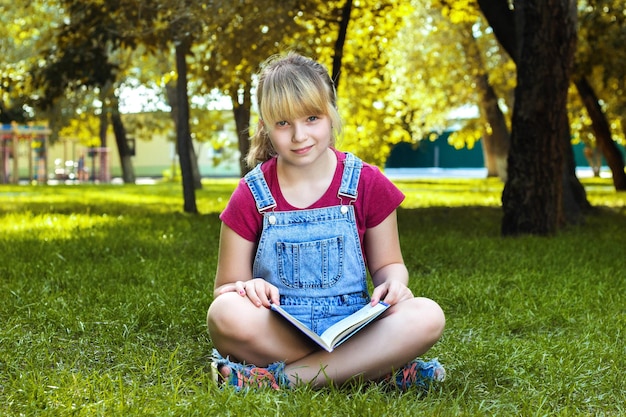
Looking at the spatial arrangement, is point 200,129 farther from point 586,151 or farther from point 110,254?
point 110,254

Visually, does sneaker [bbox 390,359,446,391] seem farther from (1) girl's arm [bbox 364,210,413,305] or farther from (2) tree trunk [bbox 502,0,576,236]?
(2) tree trunk [bbox 502,0,576,236]

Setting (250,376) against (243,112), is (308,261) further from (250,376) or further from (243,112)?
(243,112)

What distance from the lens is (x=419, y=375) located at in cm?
327

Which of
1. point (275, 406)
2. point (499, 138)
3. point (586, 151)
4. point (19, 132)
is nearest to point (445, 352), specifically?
point (275, 406)

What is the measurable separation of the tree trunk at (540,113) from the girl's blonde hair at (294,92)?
5.60m

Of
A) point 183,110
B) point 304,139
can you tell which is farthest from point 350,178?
point 183,110

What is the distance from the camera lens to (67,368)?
3350mm

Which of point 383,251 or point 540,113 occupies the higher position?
point 540,113

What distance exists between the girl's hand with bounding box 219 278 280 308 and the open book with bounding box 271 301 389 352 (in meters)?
0.07

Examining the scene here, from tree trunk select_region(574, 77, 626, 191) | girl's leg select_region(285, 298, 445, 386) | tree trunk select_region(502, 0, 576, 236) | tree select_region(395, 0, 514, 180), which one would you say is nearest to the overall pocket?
girl's leg select_region(285, 298, 445, 386)

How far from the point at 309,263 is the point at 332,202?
0.84 ft

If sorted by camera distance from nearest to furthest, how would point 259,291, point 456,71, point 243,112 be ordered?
point 259,291 < point 243,112 < point 456,71

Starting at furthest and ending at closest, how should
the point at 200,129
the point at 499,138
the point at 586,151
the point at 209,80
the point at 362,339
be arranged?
1. the point at 586,151
2. the point at 200,129
3. the point at 499,138
4. the point at 209,80
5. the point at 362,339

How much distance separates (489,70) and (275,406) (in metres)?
21.2
